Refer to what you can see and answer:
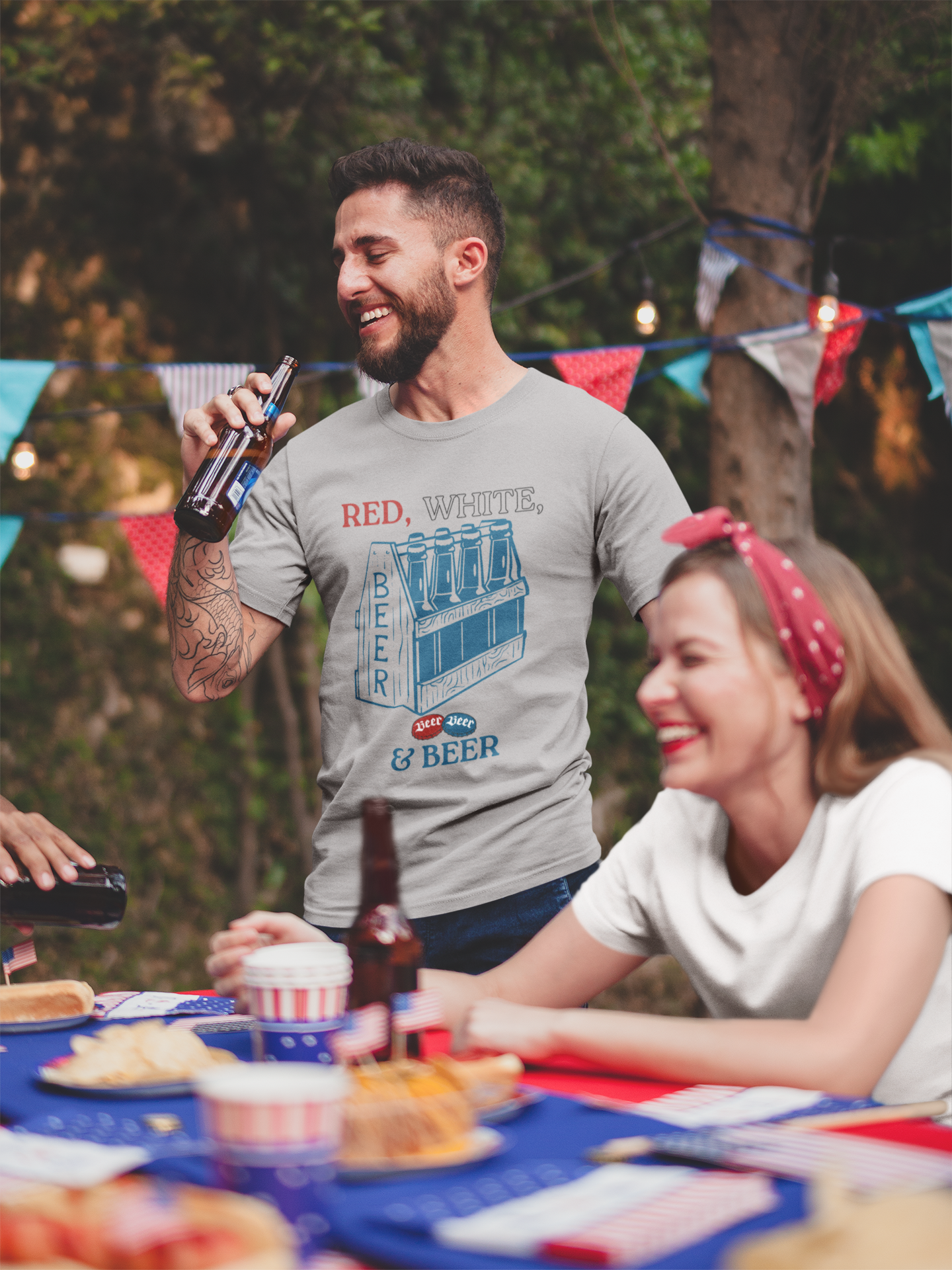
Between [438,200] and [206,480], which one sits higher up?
[438,200]

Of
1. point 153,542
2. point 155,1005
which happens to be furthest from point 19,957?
point 153,542

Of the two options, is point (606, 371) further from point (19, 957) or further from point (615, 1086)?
point (615, 1086)

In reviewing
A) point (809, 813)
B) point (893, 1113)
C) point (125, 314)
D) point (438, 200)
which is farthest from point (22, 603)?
point (893, 1113)

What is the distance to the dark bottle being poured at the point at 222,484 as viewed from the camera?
1.91 meters

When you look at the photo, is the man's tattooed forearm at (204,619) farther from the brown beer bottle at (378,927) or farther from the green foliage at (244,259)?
the green foliage at (244,259)

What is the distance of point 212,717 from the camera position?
4.74 metres

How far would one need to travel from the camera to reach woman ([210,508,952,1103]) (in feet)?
4.13

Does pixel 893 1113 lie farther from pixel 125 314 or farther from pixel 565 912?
pixel 125 314

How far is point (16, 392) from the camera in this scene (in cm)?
343

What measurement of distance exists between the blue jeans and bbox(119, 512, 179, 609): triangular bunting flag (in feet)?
6.42

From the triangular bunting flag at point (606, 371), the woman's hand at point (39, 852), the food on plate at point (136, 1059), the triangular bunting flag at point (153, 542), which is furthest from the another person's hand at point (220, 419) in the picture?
the triangular bunting flag at point (606, 371)

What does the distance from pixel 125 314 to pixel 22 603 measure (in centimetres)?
112

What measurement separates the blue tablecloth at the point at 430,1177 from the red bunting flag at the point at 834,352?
10.5 ft

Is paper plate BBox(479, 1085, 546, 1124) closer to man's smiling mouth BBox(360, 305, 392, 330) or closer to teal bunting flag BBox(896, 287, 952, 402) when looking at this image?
man's smiling mouth BBox(360, 305, 392, 330)
